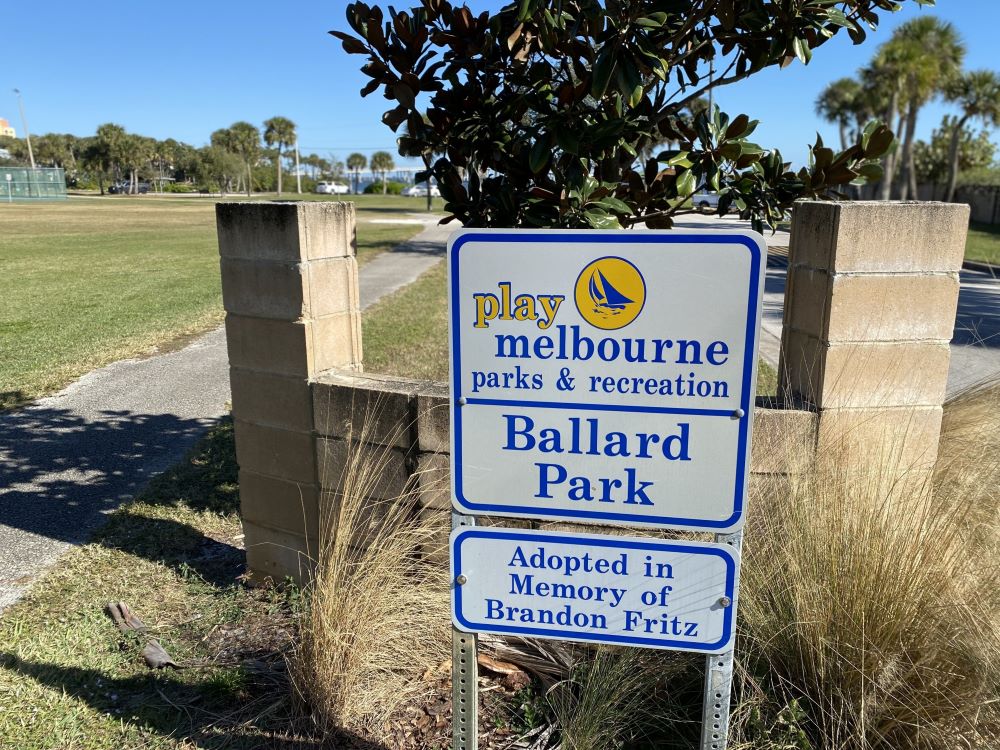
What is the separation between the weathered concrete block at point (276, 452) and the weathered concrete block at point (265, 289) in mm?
551

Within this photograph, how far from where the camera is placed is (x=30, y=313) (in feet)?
38.7

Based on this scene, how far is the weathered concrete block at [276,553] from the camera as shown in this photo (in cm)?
387

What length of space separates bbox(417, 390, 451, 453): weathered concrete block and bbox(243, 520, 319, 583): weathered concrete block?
0.84m

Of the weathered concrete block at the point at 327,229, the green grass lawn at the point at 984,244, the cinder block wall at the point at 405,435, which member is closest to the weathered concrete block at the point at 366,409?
the cinder block wall at the point at 405,435

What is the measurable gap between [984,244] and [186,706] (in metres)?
27.3

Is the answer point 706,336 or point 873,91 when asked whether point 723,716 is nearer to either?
point 706,336

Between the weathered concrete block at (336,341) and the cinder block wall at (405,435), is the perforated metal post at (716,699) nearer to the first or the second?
the cinder block wall at (405,435)

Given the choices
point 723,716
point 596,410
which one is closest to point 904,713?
point 723,716

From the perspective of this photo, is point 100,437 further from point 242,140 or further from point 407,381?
point 242,140

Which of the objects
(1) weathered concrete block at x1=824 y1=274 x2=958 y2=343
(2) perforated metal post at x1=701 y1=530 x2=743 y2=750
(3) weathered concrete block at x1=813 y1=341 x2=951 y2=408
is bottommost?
(2) perforated metal post at x1=701 y1=530 x2=743 y2=750

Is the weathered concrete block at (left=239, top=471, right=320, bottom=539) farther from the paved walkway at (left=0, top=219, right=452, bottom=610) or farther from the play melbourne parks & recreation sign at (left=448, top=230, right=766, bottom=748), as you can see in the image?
the play melbourne parks & recreation sign at (left=448, top=230, right=766, bottom=748)

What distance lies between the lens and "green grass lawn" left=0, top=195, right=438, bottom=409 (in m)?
8.74

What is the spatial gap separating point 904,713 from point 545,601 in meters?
1.16

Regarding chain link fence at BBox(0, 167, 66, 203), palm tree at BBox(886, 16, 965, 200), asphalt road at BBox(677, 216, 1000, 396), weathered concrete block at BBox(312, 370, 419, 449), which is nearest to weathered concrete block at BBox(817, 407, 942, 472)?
asphalt road at BBox(677, 216, 1000, 396)
